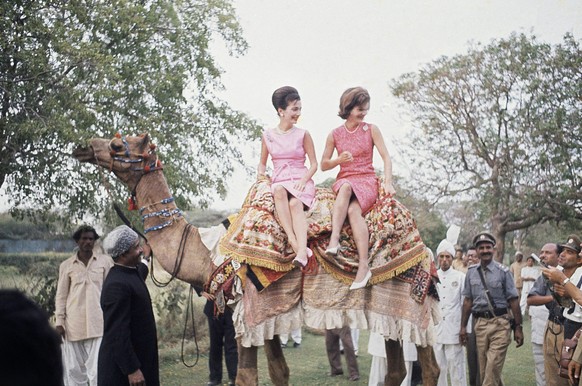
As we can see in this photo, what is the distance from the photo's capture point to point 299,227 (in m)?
6.11

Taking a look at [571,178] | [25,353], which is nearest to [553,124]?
[571,178]

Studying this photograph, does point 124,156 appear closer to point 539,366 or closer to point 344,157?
point 344,157

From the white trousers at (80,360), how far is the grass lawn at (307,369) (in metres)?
2.33

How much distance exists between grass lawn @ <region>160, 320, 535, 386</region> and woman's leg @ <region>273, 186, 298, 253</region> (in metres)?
5.28

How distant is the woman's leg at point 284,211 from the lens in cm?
615

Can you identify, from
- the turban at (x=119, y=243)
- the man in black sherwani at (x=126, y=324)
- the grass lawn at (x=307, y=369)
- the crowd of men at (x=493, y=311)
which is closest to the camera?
the man in black sherwani at (x=126, y=324)

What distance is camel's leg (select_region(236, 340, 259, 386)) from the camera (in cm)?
629

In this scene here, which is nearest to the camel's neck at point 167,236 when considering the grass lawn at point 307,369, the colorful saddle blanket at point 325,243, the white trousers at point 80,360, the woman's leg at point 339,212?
the colorful saddle blanket at point 325,243

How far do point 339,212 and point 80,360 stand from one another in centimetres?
403

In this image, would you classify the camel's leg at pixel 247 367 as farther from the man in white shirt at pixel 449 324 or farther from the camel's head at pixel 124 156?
the man in white shirt at pixel 449 324

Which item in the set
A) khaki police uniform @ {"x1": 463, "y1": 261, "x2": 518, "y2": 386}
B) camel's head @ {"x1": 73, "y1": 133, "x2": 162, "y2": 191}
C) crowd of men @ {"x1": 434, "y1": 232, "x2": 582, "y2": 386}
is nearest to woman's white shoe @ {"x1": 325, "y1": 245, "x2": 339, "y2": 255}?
camel's head @ {"x1": 73, "y1": 133, "x2": 162, "y2": 191}

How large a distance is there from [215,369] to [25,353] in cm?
904

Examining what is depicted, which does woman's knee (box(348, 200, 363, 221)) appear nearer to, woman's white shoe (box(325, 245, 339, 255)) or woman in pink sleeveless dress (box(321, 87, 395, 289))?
woman in pink sleeveless dress (box(321, 87, 395, 289))

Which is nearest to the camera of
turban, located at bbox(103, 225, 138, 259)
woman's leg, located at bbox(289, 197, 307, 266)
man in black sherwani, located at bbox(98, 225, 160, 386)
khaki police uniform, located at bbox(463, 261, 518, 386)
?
man in black sherwani, located at bbox(98, 225, 160, 386)
